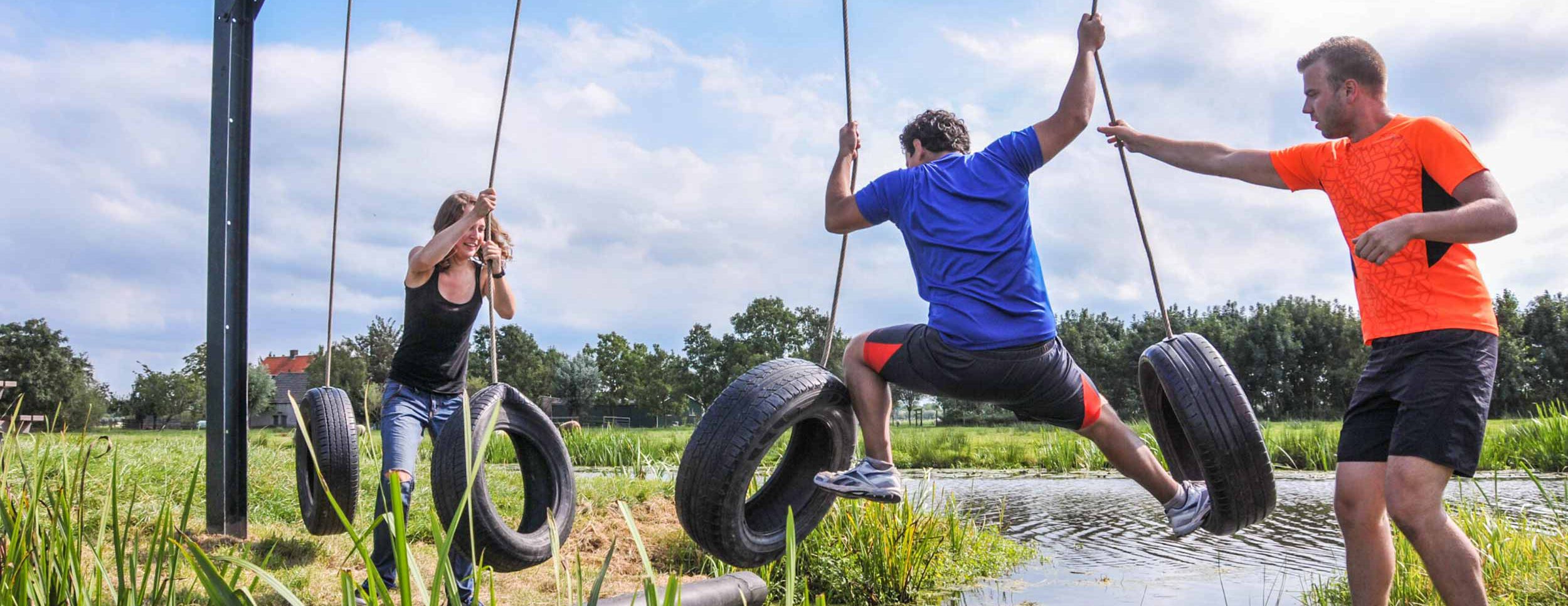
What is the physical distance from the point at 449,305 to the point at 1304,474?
13.1m

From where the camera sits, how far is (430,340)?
14.0 feet

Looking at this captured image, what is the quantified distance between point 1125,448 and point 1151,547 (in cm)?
567

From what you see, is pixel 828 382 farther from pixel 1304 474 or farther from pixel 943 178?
pixel 1304 474

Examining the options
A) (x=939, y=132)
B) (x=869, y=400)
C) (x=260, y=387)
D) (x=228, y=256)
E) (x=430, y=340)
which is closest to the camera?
(x=869, y=400)

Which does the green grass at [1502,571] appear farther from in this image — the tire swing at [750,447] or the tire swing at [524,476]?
the tire swing at [524,476]

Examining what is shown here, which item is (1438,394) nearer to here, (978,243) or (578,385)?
(978,243)

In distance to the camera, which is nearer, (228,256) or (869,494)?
(869,494)

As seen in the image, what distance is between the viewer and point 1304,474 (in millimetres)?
13727

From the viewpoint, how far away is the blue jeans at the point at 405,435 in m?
4.04

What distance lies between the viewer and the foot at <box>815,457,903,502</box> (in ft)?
9.70

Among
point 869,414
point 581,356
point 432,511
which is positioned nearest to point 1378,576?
point 869,414

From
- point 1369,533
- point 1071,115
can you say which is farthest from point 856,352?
point 1369,533

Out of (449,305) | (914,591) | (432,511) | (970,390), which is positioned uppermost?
(449,305)

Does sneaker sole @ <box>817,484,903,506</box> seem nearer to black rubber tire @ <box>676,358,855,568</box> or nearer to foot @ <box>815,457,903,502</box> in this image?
foot @ <box>815,457,903,502</box>
